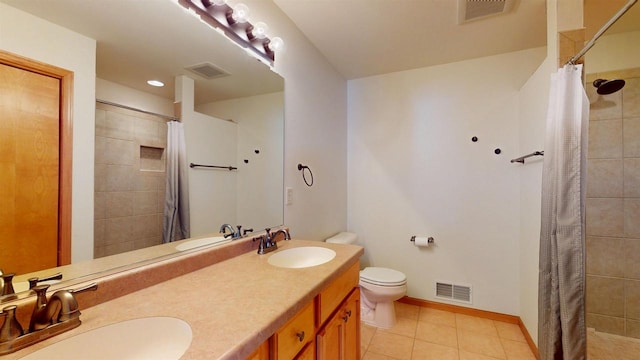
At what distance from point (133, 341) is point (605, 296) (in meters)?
3.03

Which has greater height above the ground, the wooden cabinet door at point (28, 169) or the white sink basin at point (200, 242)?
the wooden cabinet door at point (28, 169)

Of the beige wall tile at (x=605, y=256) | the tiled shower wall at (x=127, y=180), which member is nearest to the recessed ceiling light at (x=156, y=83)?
the tiled shower wall at (x=127, y=180)

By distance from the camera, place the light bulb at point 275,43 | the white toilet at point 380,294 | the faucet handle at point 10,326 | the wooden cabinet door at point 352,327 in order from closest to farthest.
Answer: the faucet handle at point 10,326 → the wooden cabinet door at point 352,327 → the light bulb at point 275,43 → the white toilet at point 380,294

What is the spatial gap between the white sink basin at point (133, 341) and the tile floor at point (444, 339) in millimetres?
1609

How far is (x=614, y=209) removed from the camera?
6.55 ft

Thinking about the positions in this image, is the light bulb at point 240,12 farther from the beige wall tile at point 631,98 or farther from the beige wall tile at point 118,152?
the beige wall tile at point 631,98

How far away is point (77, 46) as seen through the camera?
82 cm

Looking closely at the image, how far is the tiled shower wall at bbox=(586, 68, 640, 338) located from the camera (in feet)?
6.40

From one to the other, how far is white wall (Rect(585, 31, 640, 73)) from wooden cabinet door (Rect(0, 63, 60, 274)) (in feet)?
10.7

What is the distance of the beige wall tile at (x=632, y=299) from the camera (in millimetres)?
1940

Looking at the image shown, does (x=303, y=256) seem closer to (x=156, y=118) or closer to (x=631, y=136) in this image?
(x=156, y=118)

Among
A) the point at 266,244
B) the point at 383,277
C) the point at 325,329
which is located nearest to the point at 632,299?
the point at 383,277

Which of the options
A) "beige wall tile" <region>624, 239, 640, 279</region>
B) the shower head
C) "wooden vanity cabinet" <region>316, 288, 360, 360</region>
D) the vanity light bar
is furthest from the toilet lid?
the shower head

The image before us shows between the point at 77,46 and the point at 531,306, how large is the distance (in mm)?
2937
